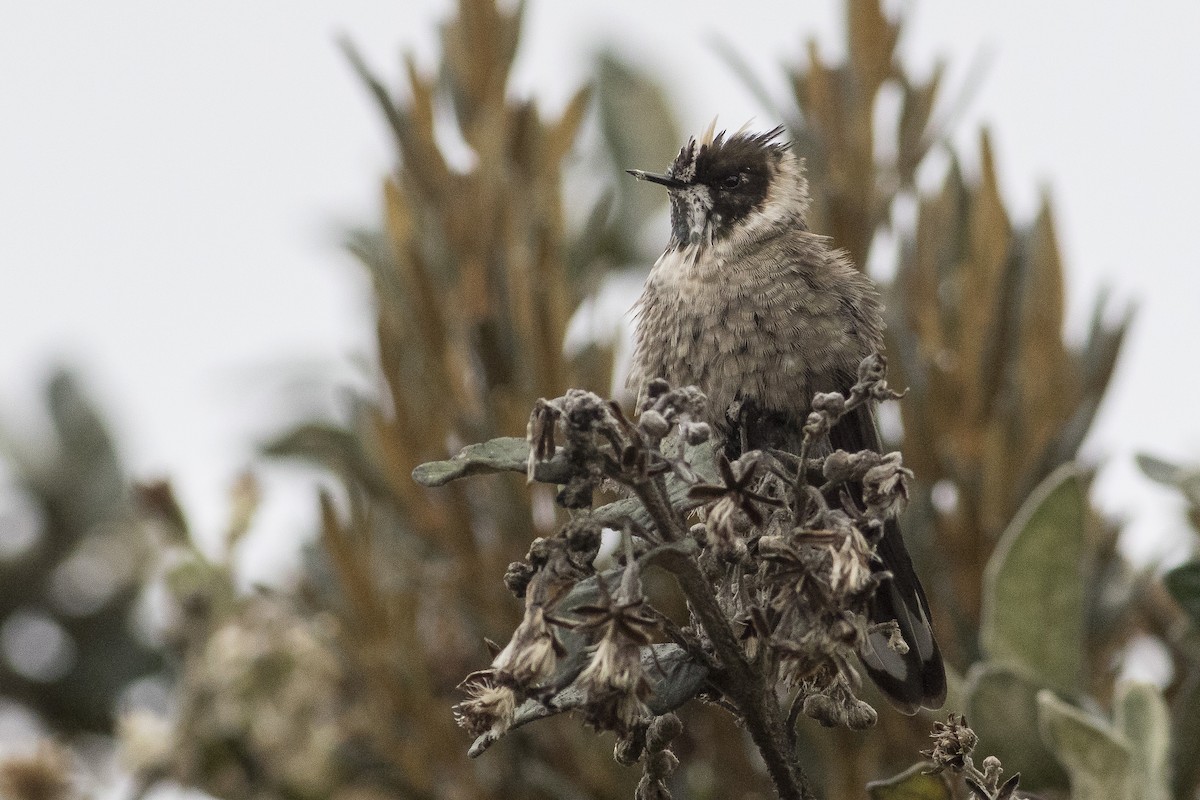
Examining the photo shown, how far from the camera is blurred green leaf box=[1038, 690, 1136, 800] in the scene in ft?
4.42

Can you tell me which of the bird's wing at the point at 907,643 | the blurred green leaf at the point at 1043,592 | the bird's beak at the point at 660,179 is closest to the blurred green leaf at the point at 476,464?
the bird's wing at the point at 907,643

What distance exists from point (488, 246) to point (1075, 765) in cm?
124

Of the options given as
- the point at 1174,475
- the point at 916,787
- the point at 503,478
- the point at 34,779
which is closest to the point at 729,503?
the point at 916,787

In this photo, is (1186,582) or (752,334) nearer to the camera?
(1186,582)

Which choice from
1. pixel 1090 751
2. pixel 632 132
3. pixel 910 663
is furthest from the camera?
pixel 632 132

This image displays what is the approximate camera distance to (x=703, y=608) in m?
0.88

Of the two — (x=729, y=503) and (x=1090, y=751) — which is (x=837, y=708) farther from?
(x=1090, y=751)

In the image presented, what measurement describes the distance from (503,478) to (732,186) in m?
0.60

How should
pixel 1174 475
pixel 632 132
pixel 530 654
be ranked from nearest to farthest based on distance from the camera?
pixel 530 654
pixel 1174 475
pixel 632 132

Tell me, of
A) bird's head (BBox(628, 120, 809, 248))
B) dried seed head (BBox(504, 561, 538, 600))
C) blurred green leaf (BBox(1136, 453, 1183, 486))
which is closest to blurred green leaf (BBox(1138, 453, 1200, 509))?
blurred green leaf (BBox(1136, 453, 1183, 486))

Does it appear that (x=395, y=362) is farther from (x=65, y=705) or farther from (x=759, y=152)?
(x=65, y=705)

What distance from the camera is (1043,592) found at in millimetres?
1601

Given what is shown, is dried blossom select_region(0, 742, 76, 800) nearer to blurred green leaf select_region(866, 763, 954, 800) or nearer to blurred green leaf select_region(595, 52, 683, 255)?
blurred green leaf select_region(866, 763, 954, 800)

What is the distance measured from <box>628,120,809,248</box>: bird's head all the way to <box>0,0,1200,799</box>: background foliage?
5 centimetres
